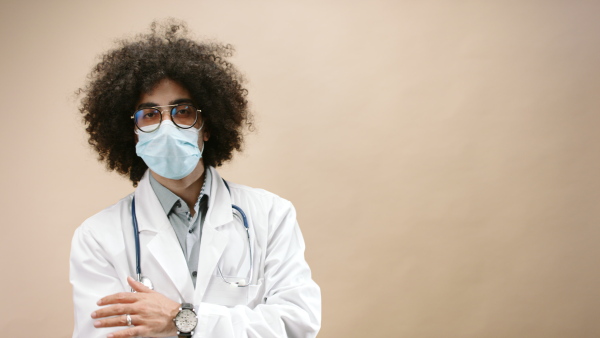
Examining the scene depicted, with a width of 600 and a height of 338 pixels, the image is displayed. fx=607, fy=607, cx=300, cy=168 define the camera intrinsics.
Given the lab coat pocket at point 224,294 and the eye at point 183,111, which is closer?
the lab coat pocket at point 224,294

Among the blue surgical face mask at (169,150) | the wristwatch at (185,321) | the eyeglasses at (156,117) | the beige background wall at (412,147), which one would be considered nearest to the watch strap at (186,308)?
the wristwatch at (185,321)

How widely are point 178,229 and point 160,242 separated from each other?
103 mm

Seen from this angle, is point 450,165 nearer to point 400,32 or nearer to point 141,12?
point 400,32

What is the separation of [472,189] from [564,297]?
75cm

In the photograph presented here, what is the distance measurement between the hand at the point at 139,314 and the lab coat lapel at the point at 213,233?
0.13 metres

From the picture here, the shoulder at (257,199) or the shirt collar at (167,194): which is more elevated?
the shoulder at (257,199)

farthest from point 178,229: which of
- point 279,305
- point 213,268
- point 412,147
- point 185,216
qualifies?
point 412,147

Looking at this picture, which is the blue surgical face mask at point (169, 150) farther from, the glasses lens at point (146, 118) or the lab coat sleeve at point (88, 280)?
the lab coat sleeve at point (88, 280)

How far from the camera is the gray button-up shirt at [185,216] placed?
179 cm

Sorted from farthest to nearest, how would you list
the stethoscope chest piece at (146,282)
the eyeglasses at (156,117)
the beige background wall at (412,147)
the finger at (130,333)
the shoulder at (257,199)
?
the beige background wall at (412,147) → the shoulder at (257,199) → the eyeglasses at (156,117) → the stethoscope chest piece at (146,282) → the finger at (130,333)

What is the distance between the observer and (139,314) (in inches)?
60.4

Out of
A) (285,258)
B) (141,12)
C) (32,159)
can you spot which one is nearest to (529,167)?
(285,258)

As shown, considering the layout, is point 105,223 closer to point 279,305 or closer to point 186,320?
point 186,320

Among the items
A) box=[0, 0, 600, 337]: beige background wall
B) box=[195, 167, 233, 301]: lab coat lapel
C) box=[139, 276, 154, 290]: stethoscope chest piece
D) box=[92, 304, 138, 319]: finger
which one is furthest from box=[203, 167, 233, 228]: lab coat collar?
box=[0, 0, 600, 337]: beige background wall
